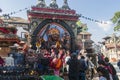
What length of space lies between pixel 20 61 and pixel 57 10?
29.7m

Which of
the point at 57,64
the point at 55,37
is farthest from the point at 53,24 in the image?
the point at 57,64

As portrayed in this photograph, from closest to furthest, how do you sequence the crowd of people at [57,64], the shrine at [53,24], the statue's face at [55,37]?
the crowd of people at [57,64]
the shrine at [53,24]
the statue's face at [55,37]

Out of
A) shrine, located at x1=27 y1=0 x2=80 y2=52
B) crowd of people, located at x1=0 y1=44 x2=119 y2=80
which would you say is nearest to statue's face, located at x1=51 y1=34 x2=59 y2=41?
shrine, located at x1=27 y1=0 x2=80 y2=52

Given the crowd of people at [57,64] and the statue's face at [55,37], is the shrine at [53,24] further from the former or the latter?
the crowd of people at [57,64]

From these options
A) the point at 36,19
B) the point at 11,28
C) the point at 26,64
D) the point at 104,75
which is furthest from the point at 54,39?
the point at 104,75

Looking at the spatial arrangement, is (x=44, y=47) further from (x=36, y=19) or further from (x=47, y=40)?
(x=36, y=19)

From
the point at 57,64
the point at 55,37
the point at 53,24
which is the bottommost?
the point at 57,64

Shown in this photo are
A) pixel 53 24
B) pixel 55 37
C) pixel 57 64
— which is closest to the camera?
pixel 57 64

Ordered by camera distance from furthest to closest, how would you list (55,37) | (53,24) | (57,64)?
(53,24) → (55,37) → (57,64)

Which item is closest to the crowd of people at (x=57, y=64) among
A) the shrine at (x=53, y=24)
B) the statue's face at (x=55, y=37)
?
the shrine at (x=53, y=24)

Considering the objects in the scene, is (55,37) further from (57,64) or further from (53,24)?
(57,64)

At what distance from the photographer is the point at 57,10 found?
41812 mm

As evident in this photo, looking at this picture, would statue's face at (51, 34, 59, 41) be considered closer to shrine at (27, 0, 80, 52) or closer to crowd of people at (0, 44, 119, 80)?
shrine at (27, 0, 80, 52)

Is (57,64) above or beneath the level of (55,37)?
beneath
